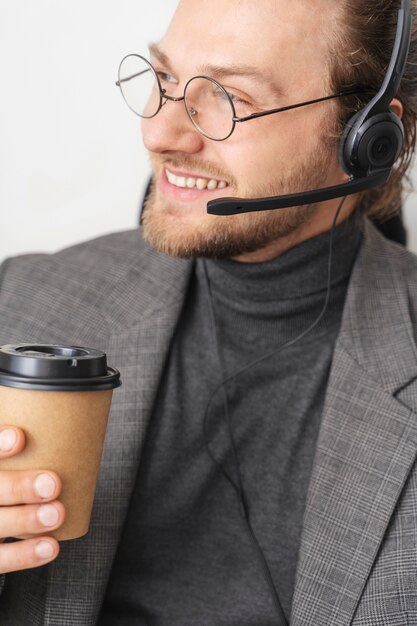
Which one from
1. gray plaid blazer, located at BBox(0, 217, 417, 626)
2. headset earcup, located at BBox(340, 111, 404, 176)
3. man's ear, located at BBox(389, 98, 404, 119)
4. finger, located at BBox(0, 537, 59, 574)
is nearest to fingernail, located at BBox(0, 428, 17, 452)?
finger, located at BBox(0, 537, 59, 574)

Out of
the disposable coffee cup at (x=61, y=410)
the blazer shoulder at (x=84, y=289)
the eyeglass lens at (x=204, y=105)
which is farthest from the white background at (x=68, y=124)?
the disposable coffee cup at (x=61, y=410)

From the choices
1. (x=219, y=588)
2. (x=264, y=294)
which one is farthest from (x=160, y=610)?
(x=264, y=294)

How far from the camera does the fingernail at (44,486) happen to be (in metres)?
0.97

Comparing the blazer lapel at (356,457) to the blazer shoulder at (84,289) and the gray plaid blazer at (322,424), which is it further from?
the blazer shoulder at (84,289)

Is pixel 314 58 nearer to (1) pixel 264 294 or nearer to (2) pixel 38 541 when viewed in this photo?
(1) pixel 264 294

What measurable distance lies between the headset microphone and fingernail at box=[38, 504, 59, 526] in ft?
1.82

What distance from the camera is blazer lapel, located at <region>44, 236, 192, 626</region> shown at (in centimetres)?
130

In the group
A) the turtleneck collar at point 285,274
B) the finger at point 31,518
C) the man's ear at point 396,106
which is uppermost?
the man's ear at point 396,106

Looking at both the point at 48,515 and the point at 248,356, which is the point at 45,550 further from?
the point at 248,356

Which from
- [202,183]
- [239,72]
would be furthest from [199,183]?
[239,72]

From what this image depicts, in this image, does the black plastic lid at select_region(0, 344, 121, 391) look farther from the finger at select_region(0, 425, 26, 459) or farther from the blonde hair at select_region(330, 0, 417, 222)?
the blonde hair at select_region(330, 0, 417, 222)

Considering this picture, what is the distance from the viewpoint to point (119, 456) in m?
1.39

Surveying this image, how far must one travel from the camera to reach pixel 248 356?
1.56m

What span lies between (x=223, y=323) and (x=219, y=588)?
506 mm
